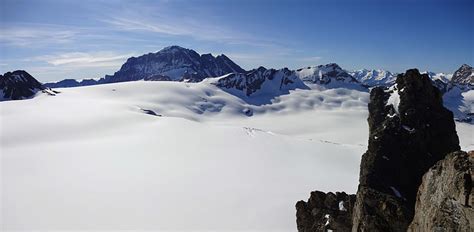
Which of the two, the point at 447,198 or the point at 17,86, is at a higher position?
the point at 17,86

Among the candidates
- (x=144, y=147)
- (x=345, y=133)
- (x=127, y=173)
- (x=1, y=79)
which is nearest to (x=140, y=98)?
(x=1, y=79)

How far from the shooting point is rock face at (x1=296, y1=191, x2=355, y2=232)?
69.9ft

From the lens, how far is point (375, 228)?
16906 mm

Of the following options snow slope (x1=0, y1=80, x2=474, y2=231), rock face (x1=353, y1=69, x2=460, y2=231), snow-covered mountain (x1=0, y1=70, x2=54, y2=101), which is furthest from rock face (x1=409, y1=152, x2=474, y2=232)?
snow-covered mountain (x1=0, y1=70, x2=54, y2=101)

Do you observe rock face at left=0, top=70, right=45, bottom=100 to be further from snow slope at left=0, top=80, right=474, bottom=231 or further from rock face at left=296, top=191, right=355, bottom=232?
rock face at left=296, top=191, right=355, bottom=232

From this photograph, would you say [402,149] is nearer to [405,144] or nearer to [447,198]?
[405,144]

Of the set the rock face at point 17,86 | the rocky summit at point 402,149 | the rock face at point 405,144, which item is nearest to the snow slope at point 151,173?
the rocky summit at point 402,149

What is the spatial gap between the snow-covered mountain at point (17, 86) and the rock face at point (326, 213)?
11979 cm

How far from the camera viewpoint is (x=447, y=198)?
10328 millimetres

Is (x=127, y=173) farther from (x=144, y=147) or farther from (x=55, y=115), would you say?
(x=55, y=115)

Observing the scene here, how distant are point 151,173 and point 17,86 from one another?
10701 centimetres

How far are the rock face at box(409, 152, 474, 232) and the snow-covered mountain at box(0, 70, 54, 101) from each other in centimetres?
13075

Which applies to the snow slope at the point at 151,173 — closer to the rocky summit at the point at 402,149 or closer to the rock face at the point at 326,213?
the rock face at the point at 326,213

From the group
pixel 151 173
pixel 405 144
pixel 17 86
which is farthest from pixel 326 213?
pixel 17 86
